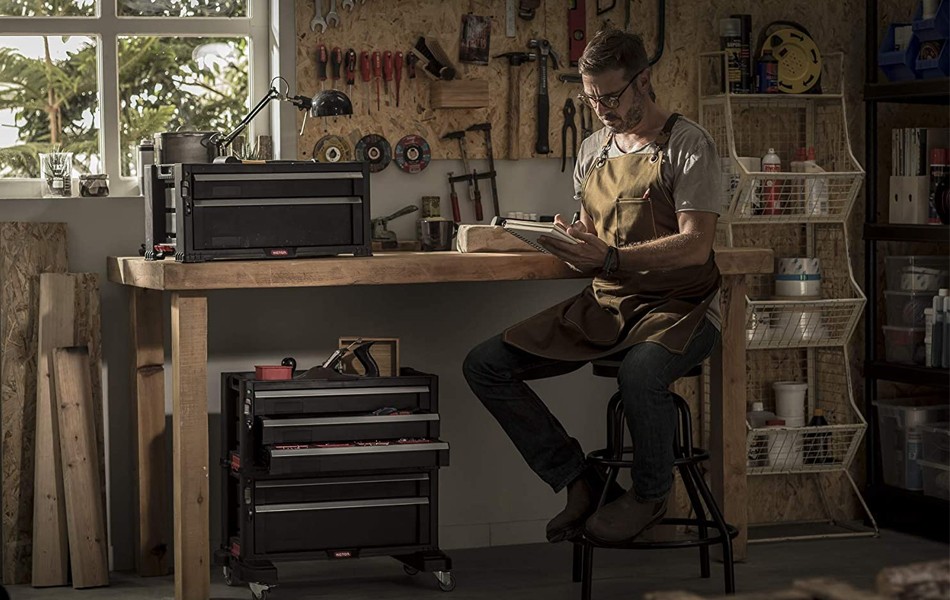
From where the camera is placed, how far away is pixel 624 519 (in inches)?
153

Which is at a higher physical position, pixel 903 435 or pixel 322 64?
pixel 322 64

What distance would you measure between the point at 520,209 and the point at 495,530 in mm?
1138

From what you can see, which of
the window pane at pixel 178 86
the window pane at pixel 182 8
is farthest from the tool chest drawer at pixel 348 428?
the window pane at pixel 182 8

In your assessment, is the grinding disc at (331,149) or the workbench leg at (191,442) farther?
the grinding disc at (331,149)

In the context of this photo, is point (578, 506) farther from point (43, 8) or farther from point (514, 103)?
point (43, 8)

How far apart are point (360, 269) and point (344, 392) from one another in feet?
1.28

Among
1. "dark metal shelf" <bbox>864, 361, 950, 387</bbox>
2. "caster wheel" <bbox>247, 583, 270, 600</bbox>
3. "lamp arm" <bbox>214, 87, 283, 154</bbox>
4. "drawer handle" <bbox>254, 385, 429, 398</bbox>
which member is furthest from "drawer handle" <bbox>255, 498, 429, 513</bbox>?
"dark metal shelf" <bbox>864, 361, 950, 387</bbox>

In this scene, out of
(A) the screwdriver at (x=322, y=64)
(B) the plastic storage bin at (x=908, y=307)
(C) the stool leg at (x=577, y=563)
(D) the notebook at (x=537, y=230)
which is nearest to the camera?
(D) the notebook at (x=537, y=230)

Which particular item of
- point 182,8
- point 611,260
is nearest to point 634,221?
point 611,260

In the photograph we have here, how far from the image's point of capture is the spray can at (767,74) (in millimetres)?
4977

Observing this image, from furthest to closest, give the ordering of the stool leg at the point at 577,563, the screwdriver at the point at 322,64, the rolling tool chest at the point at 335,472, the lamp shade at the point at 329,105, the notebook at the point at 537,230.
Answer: the screwdriver at the point at 322,64, the stool leg at the point at 577,563, the lamp shade at the point at 329,105, the rolling tool chest at the point at 335,472, the notebook at the point at 537,230

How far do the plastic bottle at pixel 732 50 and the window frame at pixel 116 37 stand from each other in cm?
159

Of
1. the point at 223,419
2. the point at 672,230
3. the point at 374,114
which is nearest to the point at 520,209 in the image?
the point at 374,114

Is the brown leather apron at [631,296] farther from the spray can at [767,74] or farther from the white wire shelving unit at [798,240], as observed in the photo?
the spray can at [767,74]
